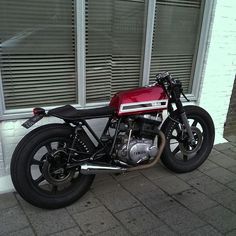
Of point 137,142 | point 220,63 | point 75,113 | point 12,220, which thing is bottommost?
point 12,220

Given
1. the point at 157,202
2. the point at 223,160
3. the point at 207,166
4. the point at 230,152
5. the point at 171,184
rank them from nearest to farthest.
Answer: the point at 157,202
the point at 171,184
the point at 207,166
the point at 223,160
the point at 230,152

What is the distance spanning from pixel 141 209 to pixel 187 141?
1026mm

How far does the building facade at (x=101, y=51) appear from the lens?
2.62 metres

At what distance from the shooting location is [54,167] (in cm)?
257

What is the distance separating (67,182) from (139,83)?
1.45 metres

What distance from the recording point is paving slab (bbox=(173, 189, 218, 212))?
8.95 feet

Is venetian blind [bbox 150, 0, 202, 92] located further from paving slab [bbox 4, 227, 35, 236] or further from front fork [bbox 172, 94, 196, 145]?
paving slab [bbox 4, 227, 35, 236]

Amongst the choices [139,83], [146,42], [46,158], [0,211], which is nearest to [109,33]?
[146,42]

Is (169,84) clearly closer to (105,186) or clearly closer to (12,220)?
(105,186)

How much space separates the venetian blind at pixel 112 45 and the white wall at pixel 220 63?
1010 millimetres

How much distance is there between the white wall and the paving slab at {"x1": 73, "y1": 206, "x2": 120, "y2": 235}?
206cm

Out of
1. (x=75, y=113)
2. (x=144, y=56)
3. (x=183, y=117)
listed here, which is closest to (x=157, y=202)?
(x=183, y=117)

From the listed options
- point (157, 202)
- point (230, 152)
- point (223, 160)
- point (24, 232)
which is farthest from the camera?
point (230, 152)

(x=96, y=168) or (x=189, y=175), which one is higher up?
(x=96, y=168)
